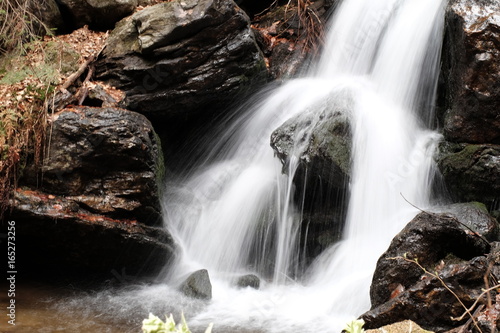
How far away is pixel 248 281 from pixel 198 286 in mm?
684

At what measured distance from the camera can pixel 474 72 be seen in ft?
18.6

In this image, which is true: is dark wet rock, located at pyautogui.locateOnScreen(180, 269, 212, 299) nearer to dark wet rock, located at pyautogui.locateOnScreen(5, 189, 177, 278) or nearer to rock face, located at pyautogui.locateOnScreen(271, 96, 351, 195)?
dark wet rock, located at pyautogui.locateOnScreen(5, 189, 177, 278)

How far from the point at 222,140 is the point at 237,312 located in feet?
11.4

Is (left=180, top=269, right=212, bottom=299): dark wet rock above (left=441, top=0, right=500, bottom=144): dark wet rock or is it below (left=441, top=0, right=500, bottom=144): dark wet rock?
below

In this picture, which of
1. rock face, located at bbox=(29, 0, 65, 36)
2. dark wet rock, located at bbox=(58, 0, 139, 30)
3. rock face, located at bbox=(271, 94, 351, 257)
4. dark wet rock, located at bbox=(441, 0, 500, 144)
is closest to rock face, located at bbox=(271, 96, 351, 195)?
rock face, located at bbox=(271, 94, 351, 257)

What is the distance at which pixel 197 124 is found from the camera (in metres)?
7.88

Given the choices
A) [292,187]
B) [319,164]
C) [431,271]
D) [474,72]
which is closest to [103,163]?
[292,187]

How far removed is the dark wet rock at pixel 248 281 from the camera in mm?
5625

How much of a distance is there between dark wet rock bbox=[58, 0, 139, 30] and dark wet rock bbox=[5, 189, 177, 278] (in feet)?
13.2

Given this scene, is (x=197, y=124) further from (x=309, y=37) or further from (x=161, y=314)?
(x=161, y=314)

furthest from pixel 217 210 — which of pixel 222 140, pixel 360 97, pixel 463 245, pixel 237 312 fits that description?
pixel 463 245

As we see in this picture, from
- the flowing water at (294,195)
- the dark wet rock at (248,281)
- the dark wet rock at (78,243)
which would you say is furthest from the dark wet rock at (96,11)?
the dark wet rock at (248,281)

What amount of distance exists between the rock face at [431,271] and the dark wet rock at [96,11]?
657 centimetres

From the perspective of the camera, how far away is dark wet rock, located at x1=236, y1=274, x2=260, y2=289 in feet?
18.5
